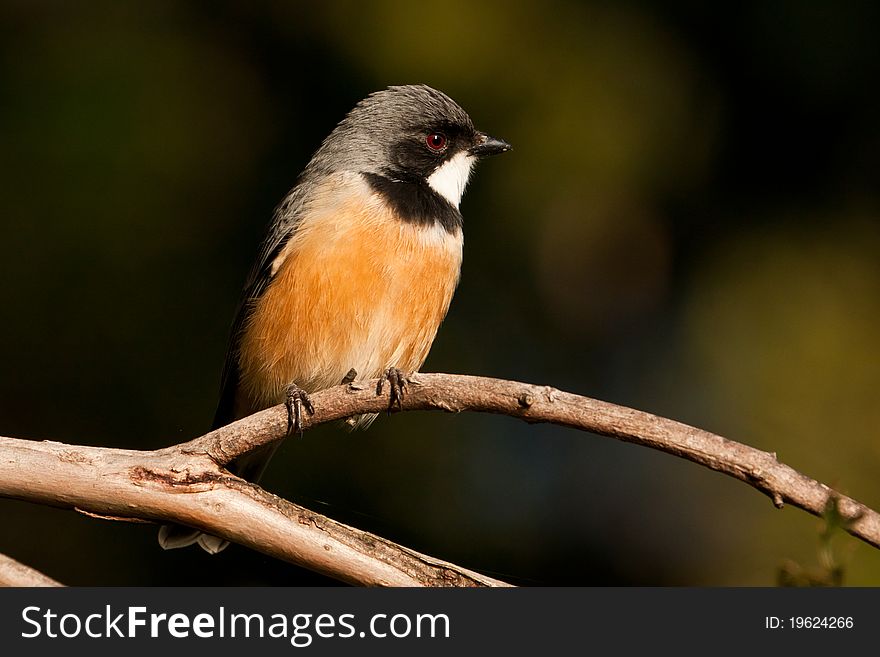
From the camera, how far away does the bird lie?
4.89m

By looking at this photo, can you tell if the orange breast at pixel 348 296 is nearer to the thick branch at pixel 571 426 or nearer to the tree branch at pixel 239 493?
the thick branch at pixel 571 426

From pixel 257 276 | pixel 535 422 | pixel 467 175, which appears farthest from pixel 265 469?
pixel 535 422

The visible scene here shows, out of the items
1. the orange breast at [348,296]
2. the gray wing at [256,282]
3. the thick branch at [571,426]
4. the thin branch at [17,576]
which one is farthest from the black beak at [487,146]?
the thin branch at [17,576]

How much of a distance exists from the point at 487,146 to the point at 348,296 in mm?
1506

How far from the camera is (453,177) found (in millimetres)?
5641

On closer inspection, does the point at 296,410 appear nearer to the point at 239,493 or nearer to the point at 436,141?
the point at 239,493

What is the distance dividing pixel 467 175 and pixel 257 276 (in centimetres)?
136

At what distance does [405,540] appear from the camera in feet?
19.1

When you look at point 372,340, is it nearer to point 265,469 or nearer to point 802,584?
point 265,469

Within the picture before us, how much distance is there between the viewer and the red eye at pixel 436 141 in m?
5.64

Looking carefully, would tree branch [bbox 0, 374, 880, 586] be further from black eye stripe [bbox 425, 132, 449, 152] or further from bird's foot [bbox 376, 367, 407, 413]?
black eye stripe [bbox 425, 132, 449, 152]

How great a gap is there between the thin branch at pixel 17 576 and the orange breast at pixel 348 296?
197 centimetres

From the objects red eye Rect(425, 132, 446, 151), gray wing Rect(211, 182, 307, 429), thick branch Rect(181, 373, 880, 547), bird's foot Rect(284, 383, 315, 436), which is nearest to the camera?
thick branch Rect(181, 373, 880, 547)

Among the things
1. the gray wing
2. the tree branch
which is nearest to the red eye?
the gray wing
